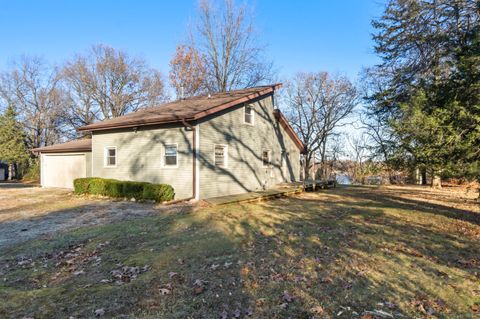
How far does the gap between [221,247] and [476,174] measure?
623cm

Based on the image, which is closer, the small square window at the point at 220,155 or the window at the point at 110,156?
the small square window at the point at 220,155

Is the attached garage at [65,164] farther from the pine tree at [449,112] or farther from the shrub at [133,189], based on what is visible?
the pine tree at [449,112]

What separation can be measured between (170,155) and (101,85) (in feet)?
80.5

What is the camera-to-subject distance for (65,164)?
18531mm

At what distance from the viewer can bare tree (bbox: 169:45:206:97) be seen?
2691 cm

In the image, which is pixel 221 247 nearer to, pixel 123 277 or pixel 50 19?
pixel 123 277

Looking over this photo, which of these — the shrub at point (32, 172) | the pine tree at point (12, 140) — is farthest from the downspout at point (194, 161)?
the pine tree at point (12, 140)

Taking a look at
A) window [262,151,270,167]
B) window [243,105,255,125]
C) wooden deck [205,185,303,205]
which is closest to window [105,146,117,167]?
wooden deck [205,185,303,205]

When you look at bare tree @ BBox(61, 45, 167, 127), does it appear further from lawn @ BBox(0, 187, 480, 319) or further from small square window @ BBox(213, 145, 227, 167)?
lawn @ BBox(0, 187, 480, 319)

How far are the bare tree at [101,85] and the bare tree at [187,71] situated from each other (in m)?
7.15

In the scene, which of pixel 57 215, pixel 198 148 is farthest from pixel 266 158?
pixel 57 215

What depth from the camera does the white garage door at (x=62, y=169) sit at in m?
17.7

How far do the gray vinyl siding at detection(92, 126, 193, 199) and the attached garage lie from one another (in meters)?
1.93

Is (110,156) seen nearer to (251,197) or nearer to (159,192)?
(159,192)
